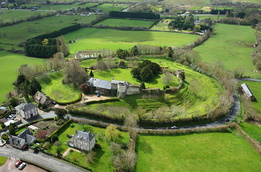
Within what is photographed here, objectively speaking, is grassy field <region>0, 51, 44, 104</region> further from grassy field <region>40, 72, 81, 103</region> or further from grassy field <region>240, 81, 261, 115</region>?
grassy field <region>240, 81, 261, 115</region>

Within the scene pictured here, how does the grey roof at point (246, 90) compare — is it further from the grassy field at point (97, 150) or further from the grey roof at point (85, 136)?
the grey roof at point (85, 136)

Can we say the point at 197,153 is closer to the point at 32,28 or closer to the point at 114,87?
the point at 114,87

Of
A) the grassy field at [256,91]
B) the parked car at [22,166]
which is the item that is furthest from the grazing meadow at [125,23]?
the parked car at [22,166]

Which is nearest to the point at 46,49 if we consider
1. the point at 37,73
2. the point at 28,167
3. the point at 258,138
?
the point at 37,73

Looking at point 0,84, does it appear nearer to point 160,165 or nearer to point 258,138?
point 160,165

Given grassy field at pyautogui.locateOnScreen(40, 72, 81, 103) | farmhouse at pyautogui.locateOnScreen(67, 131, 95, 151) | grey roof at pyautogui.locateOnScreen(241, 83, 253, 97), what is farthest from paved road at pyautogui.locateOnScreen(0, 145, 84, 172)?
grey roof at pyautogui.locateOnScreen(241, 83, 253, 97)

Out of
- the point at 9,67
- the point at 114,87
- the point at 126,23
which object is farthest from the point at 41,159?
the point at 126,23

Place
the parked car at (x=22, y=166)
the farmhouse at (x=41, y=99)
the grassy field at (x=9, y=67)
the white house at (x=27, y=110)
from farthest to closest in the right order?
the grassy field at (x=9, y=67)
the farmhouse at (x=41, y=99)
the white house at (x=27, y=110)
the parked car at (x=22, y=166)
